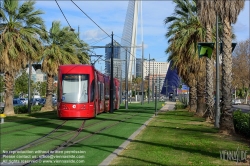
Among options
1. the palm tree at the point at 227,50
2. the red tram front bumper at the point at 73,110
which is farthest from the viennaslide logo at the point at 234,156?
the red tram front bumper at the point at 73,110

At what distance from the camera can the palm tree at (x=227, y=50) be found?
1784 centimetres

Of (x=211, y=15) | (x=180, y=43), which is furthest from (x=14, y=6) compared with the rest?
(x=211, y=15)

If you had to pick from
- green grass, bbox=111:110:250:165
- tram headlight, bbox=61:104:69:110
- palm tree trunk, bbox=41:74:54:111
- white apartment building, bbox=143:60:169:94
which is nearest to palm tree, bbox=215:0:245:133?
green grass, bbox=111:110:250:165

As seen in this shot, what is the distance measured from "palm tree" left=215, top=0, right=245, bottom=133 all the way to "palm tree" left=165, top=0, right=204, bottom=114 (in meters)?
11.7

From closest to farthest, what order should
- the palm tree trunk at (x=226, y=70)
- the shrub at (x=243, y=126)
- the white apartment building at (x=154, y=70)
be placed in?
1. the shrub at (x=243, y=126)
2. the palm tree trunk at (x=226, y=70)
3. the white apartment building at (x=154, y=70)

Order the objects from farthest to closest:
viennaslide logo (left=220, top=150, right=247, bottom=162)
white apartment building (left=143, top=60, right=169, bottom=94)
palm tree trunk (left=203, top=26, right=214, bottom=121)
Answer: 1. white apartment building (left=143, top=60, right=169, bottom=94)
2. palm tree trunk (left=203, top=26, right=214, bottom=121)
3. viennaslide logo (left=220, top=150, right=247, bottom=162)

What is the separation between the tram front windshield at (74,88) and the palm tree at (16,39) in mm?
6413

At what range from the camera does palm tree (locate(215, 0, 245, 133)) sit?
17844 mm

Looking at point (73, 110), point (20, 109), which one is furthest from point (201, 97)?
point (20, 109)

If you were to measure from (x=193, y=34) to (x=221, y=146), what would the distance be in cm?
1856

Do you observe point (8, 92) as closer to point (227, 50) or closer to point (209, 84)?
point (209, 84)

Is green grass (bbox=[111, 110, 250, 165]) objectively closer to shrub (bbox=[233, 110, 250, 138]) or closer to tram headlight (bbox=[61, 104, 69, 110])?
shrub (bbox=[233, 110, 250, 138])

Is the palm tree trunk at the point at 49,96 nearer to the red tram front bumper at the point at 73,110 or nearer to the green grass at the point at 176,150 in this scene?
the red tram front bumper at the point at 73,110

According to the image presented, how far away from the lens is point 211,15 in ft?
60.3
